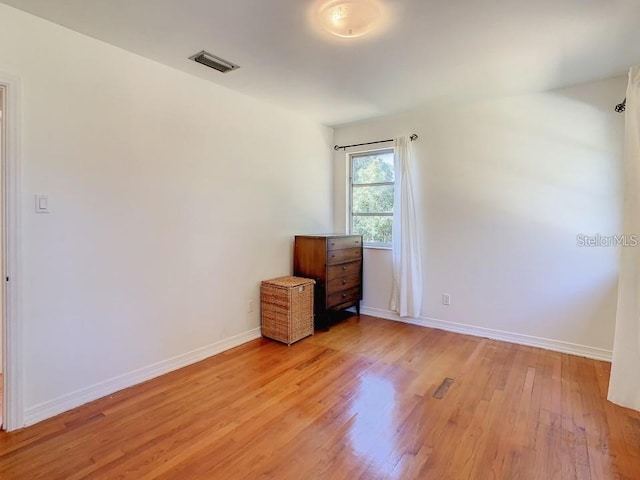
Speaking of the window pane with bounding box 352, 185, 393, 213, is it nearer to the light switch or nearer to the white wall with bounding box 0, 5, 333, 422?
the white wall with bounding box 0, 5, 333, 422

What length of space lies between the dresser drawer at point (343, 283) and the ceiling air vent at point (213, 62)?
7.24 ft

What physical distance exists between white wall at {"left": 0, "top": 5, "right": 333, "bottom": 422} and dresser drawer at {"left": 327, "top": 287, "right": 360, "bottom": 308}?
78cm

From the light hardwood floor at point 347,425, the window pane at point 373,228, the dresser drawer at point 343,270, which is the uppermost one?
the window pane at point 373,228

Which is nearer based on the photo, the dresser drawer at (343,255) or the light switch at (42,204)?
the light switch at (42,204)

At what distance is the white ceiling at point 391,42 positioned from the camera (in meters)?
1.88

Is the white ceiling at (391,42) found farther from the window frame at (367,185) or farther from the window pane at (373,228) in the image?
the window pane at (373,228)

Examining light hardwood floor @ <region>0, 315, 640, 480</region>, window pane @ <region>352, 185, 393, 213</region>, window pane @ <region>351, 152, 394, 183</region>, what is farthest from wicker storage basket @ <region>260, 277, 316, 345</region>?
window pane @ <region>351, 152, 394, 183</region>

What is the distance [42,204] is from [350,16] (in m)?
2.09

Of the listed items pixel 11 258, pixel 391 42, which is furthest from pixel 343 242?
pixel 11 258

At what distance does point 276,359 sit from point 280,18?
8.20ft

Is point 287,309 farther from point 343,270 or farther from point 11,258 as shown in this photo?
point 11,258

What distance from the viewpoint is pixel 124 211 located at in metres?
2.39

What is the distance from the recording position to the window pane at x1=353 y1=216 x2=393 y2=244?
416 cm

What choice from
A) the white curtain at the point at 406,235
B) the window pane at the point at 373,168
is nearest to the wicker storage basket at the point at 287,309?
the white curtain at the point at 406,235
